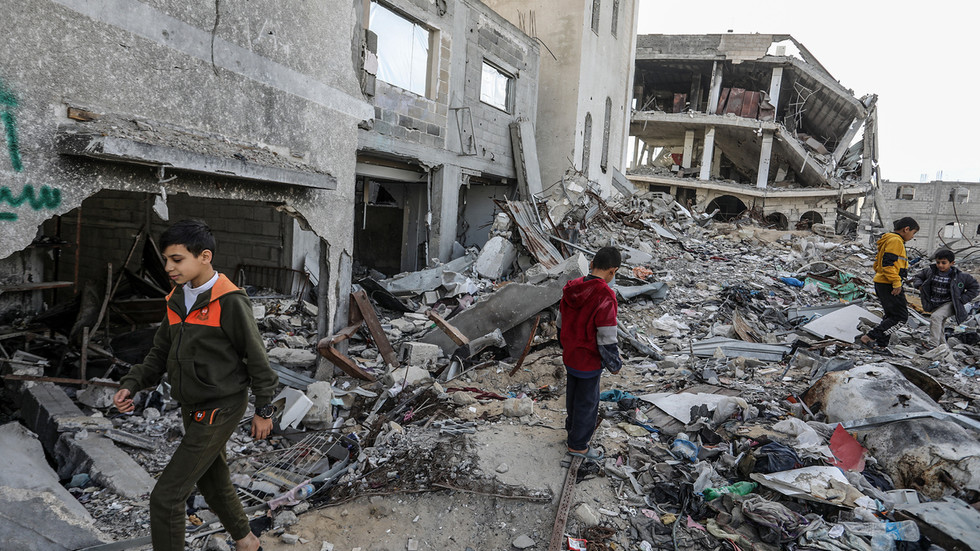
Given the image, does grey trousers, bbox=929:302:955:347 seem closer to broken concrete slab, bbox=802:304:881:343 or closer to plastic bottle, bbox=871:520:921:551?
broken concrete slab, bbox=802:304:881:343

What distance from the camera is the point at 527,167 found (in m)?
13.0

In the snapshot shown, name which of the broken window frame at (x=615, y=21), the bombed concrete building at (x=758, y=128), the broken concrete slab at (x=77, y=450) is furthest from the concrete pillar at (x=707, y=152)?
the broken concrete slab at (x=77, y=450)

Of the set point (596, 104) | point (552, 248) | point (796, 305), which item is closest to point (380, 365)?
point (552, 248)

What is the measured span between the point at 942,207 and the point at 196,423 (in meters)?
41.1

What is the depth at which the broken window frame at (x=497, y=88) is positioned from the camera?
1135cm

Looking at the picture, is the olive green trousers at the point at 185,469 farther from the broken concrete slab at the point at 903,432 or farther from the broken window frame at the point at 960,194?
the broken window frame at the point at 960,194

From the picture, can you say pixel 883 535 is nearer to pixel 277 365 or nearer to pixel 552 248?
pixel 277 365

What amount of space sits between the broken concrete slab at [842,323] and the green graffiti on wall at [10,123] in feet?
28.9

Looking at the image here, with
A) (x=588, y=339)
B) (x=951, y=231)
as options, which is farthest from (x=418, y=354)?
(x=951, y=231)

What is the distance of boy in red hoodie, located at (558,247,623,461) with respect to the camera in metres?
3.70

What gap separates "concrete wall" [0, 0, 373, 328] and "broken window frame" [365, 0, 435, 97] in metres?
2.88

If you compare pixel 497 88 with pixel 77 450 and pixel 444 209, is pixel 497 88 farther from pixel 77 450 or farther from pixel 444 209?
pixel 77 450

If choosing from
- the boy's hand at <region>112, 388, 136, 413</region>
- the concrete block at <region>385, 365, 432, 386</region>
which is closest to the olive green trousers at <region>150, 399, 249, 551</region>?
the boy's hand at <region>112, 388, 136, 413</region>

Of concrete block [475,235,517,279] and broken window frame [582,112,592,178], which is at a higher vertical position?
broken window frame [582,112,592,178]
